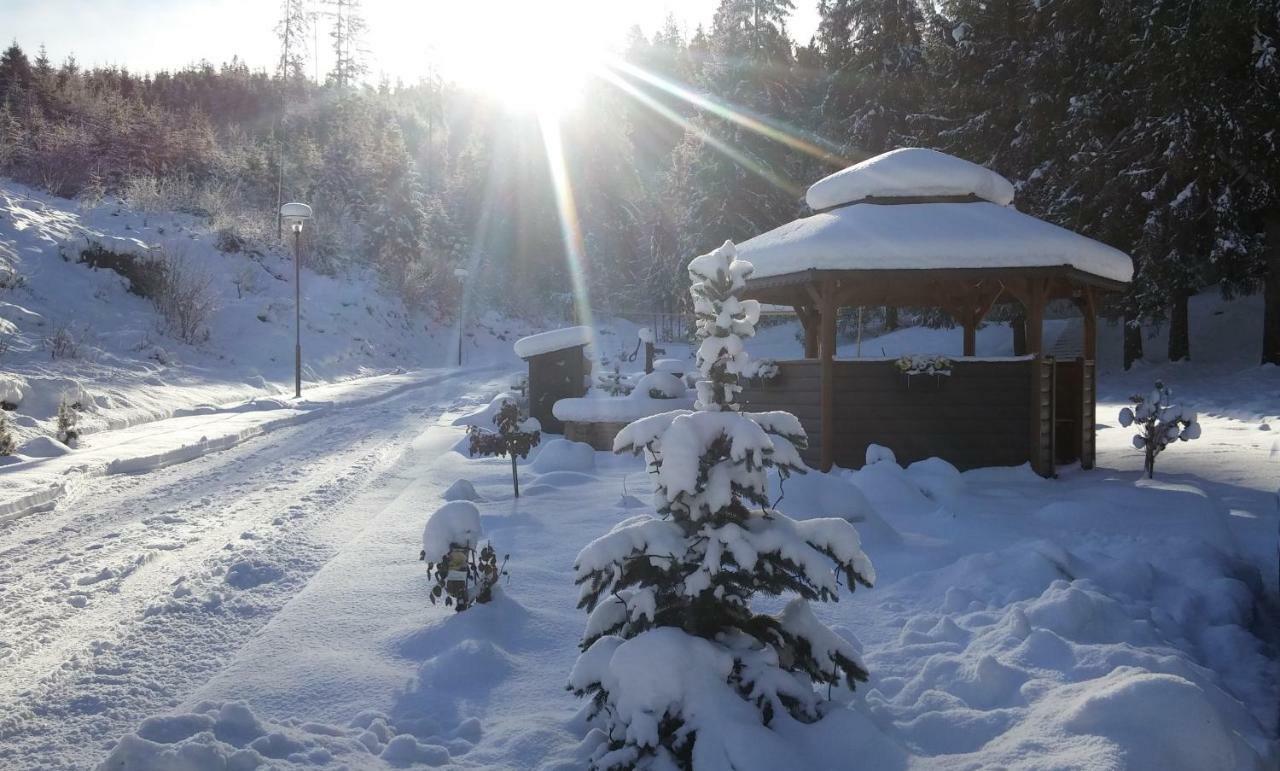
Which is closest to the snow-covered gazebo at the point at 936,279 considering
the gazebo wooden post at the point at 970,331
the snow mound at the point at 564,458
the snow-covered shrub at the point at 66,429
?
the gazebo wooden post at the point at 970,331

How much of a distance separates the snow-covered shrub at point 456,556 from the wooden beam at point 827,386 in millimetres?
6497

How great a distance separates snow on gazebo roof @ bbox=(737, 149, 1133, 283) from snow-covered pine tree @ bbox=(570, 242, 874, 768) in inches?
278

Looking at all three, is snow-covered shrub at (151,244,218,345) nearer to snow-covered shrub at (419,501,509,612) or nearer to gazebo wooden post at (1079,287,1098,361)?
snow-covered shrub at (419,501,509,612)

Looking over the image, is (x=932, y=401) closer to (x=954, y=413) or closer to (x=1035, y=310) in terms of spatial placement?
(x=954, y=413)

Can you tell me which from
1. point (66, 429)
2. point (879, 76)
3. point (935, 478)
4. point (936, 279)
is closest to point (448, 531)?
point (935, 478)

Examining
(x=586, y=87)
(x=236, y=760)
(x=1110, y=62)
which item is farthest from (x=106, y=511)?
(x=586, y=87)

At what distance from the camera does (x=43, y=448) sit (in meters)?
10.7

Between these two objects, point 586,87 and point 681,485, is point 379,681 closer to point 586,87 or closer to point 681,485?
point 681,485

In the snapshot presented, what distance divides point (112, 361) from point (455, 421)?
874 centimetres

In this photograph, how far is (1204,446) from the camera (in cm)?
1216

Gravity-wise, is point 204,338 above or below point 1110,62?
below

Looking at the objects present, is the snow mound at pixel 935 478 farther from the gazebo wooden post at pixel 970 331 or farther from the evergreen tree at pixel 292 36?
the evergreen tree at pixel 292 36

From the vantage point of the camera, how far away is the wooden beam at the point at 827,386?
34.3 ft

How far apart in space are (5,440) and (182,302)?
12.4 meters
